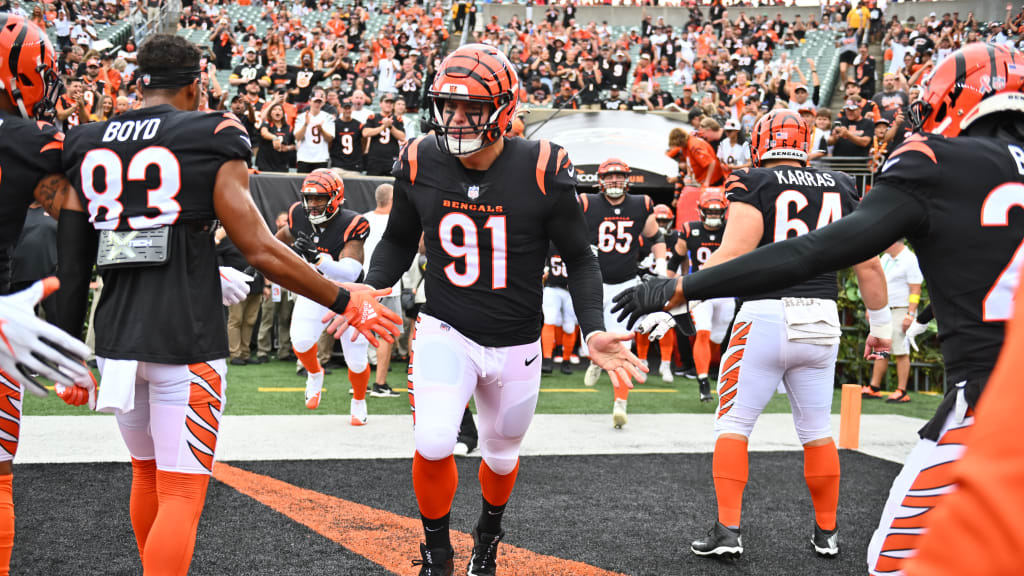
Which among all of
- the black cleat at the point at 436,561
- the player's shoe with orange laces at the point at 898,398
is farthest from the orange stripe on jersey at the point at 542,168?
the player's shoe with orange laces at the point at 898,398

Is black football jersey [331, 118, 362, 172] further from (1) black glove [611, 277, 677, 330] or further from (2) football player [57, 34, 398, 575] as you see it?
(1) black glove [611, 277, 677, 330]

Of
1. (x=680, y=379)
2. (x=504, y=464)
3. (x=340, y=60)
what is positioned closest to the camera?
(x=504, y=464)

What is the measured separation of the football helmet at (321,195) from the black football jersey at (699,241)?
4.55 meters

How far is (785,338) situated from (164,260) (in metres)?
2.94

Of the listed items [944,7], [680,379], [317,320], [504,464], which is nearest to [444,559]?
[504,464]

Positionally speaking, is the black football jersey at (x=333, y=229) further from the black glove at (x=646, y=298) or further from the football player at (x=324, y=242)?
the black glove at (x=646, y=298)

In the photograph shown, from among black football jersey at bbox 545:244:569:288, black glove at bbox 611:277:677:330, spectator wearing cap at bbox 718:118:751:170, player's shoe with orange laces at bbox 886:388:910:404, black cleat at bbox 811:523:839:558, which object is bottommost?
player's shoe with orange laces at bbox 886:388:910:404

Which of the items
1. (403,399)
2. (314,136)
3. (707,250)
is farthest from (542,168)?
(314,136)

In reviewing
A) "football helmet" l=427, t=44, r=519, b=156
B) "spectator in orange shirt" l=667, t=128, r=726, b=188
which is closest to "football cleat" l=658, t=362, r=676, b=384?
"spectator in orange shirt" l=667, t=128, r=726, b=188

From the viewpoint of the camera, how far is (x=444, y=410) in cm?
351

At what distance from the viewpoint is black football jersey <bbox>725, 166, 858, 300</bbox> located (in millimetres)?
4250

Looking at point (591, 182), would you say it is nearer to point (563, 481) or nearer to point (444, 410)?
point (563, 481)

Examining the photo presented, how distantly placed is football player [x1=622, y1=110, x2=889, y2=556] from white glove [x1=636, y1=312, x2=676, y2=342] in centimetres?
169

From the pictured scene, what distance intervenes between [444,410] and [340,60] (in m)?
16.1
